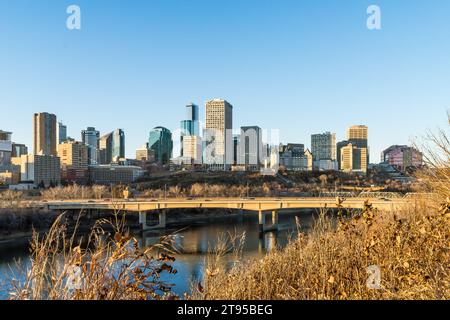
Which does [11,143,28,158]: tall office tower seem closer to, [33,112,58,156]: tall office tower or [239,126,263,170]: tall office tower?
[33,112,58,156]: tall office tower

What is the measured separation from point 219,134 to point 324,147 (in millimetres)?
39255

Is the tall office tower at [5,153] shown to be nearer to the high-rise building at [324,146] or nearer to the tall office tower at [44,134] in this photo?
the tall office tower at [44,134]

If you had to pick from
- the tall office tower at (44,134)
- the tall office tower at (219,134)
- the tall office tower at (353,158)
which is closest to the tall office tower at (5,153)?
the tall office tower at (44,134)

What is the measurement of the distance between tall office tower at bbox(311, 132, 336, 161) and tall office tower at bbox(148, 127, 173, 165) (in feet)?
181

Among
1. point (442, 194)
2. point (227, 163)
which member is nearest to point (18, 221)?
point (442, 194)

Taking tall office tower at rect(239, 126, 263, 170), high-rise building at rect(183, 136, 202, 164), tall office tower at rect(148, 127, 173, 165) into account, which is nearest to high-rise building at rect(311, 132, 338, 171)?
tall office tower at rect(239, 126, 263, 170)

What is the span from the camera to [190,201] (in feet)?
140

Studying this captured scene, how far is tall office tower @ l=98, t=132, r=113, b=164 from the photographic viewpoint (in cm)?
14681

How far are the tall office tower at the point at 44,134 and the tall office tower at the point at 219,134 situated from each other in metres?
50.0

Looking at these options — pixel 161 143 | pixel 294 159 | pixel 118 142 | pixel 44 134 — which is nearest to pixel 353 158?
pixel 294 159

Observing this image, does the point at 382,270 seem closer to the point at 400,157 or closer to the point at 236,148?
the point at 400,157

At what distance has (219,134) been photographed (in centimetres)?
13988
